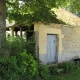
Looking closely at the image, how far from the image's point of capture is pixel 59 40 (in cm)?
1358

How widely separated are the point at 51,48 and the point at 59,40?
35.3 inches

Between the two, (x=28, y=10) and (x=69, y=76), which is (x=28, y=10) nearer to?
(x=28, y=10)

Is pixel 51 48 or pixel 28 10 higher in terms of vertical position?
pixel 28 10

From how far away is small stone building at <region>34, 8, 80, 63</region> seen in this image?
12.2 meters

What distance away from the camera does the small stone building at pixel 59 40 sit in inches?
479

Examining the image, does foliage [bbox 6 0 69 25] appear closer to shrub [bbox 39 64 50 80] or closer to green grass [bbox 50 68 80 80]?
shrub [bbox 39 64 50 80]

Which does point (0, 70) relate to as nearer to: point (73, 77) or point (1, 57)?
point (1, 57)

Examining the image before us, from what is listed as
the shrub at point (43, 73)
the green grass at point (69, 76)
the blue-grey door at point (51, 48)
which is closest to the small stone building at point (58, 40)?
the blue-grey door at point (51, 48)

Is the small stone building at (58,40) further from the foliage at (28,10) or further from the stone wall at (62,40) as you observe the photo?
the foliage at (28,10)

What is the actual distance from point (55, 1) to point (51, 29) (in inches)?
93.1

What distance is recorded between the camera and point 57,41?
1363 centimetres

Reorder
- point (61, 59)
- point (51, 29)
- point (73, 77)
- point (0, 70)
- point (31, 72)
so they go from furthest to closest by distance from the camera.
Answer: point (61, 59)
point (51, 29)
point (73, 77)
point (31, 72)
point (0, 70)

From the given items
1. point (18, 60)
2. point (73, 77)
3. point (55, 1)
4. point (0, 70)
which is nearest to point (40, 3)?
point (55, 1)

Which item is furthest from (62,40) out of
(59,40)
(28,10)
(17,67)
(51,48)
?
(17,67)
